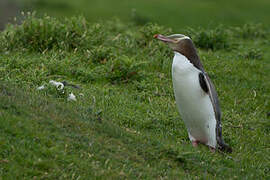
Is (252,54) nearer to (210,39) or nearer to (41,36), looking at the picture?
(210,39)

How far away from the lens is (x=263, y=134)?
9.00m

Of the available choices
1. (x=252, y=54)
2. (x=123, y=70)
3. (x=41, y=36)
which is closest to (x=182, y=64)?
(x=123, y=70)

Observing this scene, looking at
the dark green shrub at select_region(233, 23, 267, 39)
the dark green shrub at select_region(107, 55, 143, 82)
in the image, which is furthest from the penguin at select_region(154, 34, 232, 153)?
the dark green shrub at select_region(233, 23, 267, 39)

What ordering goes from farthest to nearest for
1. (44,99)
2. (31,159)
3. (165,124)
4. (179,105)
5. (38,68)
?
1. (38,68)
2. (165,124)
3. (179,105)
4. (44,99)
5. (31,159)

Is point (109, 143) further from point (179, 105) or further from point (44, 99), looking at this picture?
point (179, 105)

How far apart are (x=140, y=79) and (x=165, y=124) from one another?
2.00 metres

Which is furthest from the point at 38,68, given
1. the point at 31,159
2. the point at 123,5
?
the point at 123,5

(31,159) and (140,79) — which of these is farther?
(140,79)

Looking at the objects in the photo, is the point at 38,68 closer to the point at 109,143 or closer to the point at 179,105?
the point at 179,105

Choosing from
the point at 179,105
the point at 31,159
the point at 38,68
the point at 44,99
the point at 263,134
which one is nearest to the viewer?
the point at 31,159

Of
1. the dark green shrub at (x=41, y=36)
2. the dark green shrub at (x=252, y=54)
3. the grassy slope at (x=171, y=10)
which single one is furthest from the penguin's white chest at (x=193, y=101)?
the grassy slope at (x=171, y=10)

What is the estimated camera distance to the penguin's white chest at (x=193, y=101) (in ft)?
24.4

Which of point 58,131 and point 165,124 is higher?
point 58,131

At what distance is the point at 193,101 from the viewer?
753 centimetres
